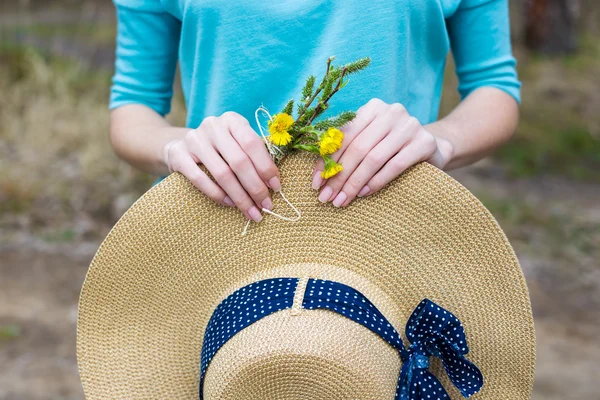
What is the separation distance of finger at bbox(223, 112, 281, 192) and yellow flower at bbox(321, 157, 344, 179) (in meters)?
0.08

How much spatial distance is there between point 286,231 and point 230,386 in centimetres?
26

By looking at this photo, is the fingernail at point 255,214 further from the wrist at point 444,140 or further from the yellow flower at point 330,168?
the wrist at point 444,140

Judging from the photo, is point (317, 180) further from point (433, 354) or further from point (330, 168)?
point (433, 354)

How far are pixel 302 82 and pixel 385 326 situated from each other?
0.45m

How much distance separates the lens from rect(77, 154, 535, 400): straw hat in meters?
1.05

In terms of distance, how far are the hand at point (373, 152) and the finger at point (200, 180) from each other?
144 mm

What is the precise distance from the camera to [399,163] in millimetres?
1068

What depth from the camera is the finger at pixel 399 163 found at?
107cm

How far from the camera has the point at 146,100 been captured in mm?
1429
